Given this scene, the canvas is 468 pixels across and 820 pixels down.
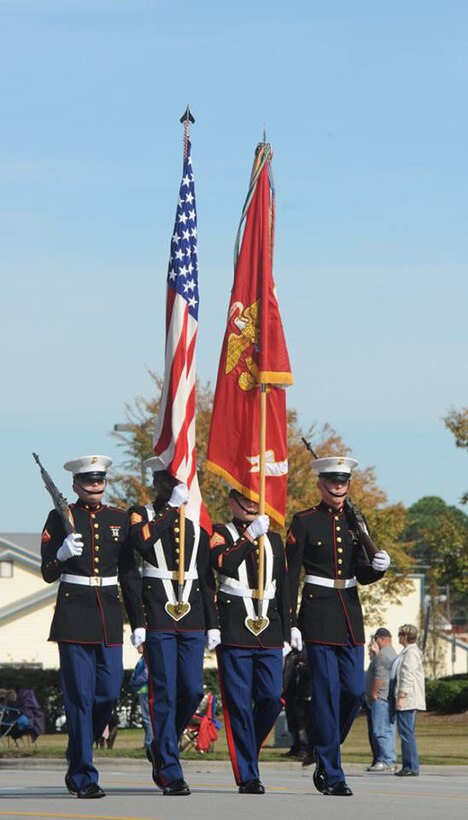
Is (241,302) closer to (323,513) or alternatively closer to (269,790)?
(323,513)

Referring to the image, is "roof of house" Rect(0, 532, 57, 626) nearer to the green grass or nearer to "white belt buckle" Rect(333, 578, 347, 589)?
the green grass

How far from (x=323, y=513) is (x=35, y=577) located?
185ft

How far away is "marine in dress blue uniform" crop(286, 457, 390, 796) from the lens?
39.4 feet

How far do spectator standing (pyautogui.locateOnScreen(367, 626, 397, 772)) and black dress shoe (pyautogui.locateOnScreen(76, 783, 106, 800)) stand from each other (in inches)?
321

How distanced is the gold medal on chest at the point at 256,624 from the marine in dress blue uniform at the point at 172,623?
0.73ft

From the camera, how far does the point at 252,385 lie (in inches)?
527

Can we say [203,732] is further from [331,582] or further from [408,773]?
[331,582]

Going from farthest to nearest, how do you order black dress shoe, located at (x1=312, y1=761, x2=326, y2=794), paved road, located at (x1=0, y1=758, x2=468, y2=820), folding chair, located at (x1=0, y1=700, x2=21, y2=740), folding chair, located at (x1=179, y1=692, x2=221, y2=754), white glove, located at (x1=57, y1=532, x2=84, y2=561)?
folding chair, located at (x1=0, y1=700, x2=21, y2=740) → folding chair, located at (x1=179, y1=692, x2=221, y2=754) → black dress shoe, located at (x1=312, y1=761, x2=326, y2=794) → white glove, located at (x1=57, y1=532, x2=84, y2=561) → paved road, located at (x1=0, y1=758, x2=468, y2=820)

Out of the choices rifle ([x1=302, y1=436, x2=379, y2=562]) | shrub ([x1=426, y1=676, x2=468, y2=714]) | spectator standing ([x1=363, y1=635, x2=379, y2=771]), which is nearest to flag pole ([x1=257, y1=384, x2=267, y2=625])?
rifle ([x1=302, y1=436, x2=379, y2=562])

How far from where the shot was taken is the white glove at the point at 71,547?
1169cm

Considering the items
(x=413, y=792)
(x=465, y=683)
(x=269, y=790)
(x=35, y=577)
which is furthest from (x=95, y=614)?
(x=35, y=577)

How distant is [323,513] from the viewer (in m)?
12.2

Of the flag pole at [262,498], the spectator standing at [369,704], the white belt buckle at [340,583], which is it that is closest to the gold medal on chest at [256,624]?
the flag pole at [262,498]

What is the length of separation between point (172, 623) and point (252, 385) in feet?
7.02
